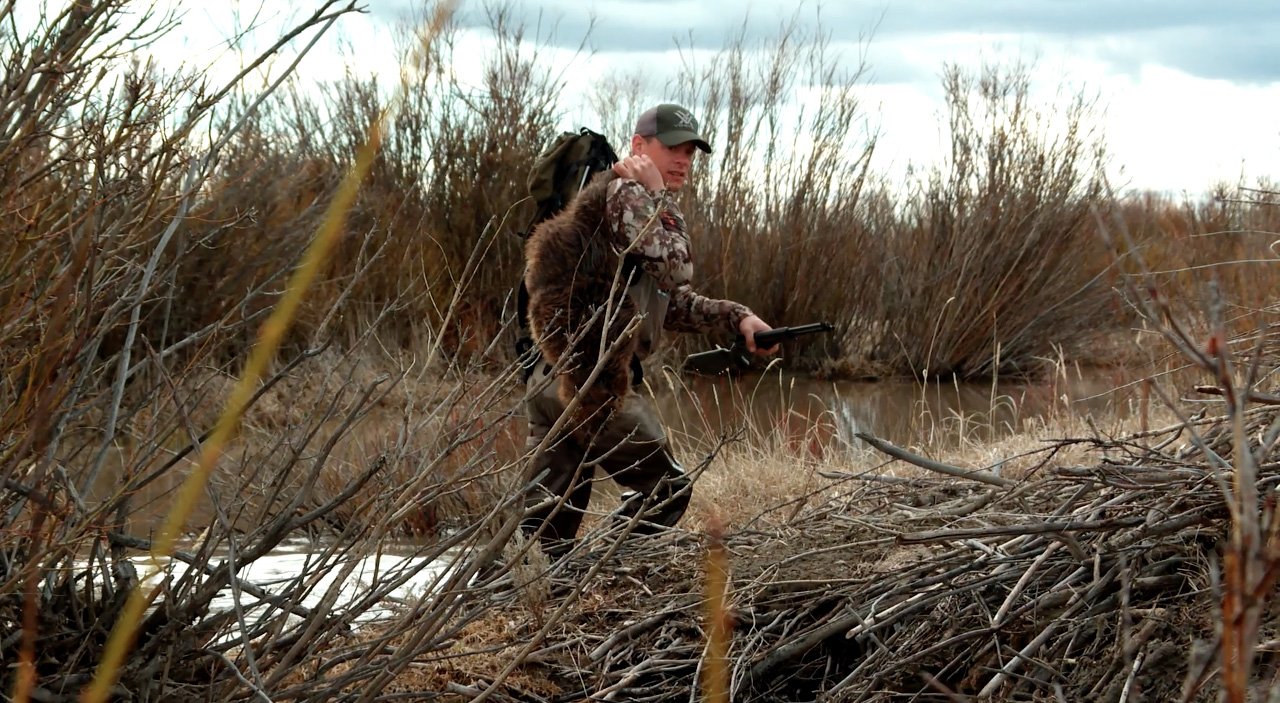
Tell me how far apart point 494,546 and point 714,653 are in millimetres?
1296

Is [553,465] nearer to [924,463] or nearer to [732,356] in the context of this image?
[732,356]

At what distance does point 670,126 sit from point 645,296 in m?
0.56

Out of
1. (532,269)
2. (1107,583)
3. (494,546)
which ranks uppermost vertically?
(532,269)

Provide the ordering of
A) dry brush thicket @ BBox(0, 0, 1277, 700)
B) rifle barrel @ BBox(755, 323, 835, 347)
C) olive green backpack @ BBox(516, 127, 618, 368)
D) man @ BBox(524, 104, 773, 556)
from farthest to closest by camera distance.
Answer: olive green backpack @ BBox(516, 127, 618, 368) → man @ BBox(524, 104, 773, 556) → rifle barrel @ BBox(755, 323, 835, 347) → dry brush thicket @ BBox(0, 0, 1277, 700)

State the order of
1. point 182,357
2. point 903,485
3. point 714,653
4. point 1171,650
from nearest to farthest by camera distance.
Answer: point 714,653
point 1171,650
point 903,485
point 182,357

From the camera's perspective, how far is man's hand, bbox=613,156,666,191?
3.93 m

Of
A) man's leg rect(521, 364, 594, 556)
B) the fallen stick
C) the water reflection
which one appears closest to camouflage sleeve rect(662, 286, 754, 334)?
man's leg rect(521, 364, 594, 556)

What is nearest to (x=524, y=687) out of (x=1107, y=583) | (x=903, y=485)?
(x=903, y=485)

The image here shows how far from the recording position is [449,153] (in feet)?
37.8

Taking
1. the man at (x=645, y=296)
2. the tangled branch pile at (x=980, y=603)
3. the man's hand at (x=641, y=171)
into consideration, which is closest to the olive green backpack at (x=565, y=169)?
the man at (x=645, y=296)

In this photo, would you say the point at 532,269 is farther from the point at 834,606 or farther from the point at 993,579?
the point at 993,579

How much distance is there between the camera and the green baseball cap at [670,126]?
160 inches

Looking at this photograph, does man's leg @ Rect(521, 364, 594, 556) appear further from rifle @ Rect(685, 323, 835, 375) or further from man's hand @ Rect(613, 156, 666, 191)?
man's hand @ Rect(613, 156, 666, 191)

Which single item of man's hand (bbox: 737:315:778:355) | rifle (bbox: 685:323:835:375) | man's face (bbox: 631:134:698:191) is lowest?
rifle (bbox: 685:323:835:375)
